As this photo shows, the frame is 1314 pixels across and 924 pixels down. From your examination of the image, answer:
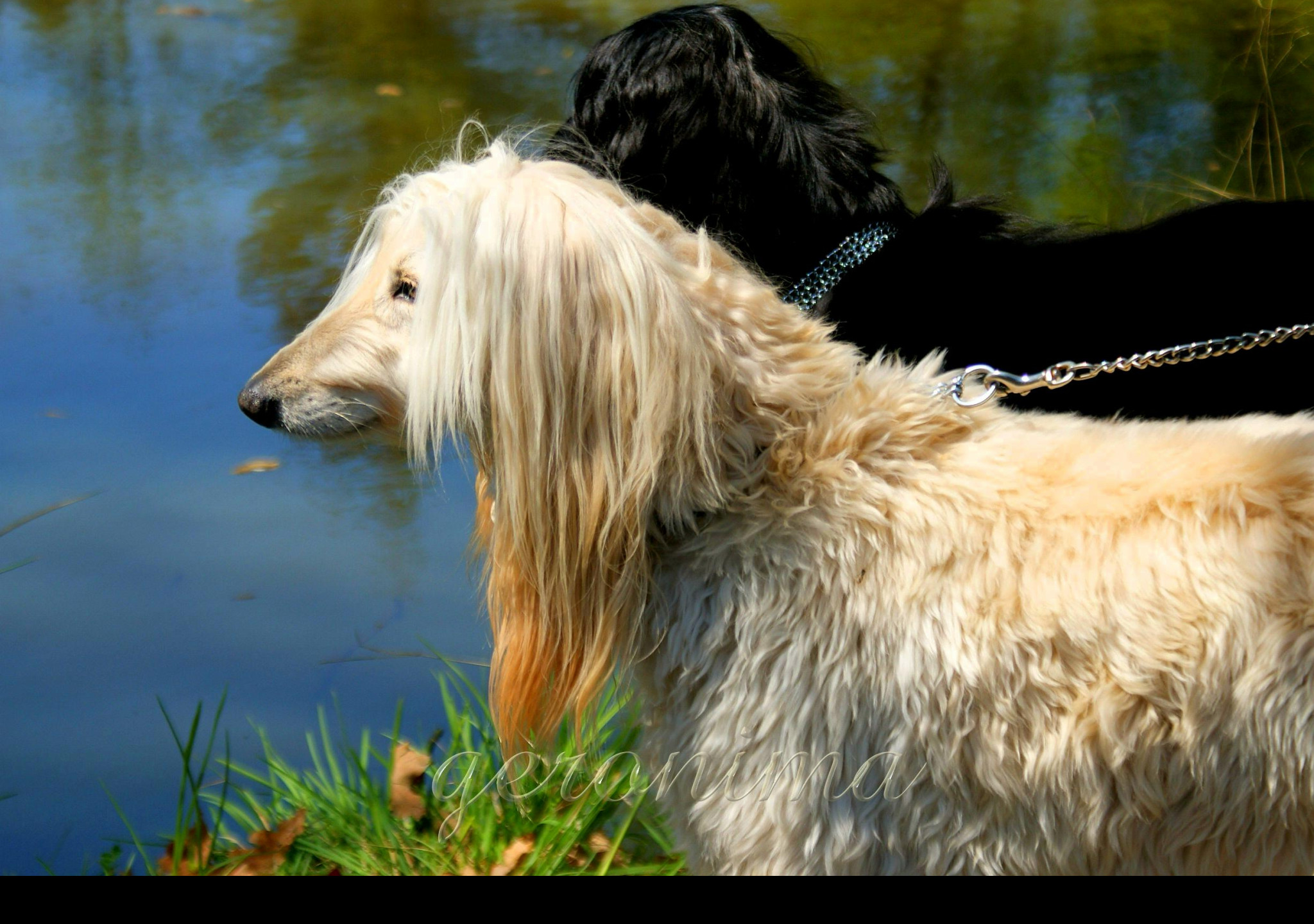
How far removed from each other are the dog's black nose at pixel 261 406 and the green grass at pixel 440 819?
3.38 ft

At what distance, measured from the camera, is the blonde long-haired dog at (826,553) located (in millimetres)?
1589

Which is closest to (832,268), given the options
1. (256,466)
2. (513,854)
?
(513,854)

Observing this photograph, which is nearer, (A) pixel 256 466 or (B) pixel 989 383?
(B) pixel 989 383

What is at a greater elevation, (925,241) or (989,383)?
(925,241)

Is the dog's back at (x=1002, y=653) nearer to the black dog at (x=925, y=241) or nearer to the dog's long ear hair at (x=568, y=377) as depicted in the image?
the dog's long ear hair at (x=568, y=377)

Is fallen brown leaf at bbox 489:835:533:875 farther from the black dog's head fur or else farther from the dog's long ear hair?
the black dog's head fur

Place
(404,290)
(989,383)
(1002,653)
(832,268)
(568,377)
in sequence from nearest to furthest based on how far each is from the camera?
1. (1002,653)
2. (568,377)
3. (404,290)
4. (989,383)
5. (832,268)

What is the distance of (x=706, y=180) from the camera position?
9.17ft

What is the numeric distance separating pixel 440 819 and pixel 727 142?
1883 mm

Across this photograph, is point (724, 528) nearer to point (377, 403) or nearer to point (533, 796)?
point (377, 403)

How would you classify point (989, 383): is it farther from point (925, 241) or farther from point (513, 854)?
point (513, 854)

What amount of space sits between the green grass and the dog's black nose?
103 cm

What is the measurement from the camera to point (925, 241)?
2.73 m
